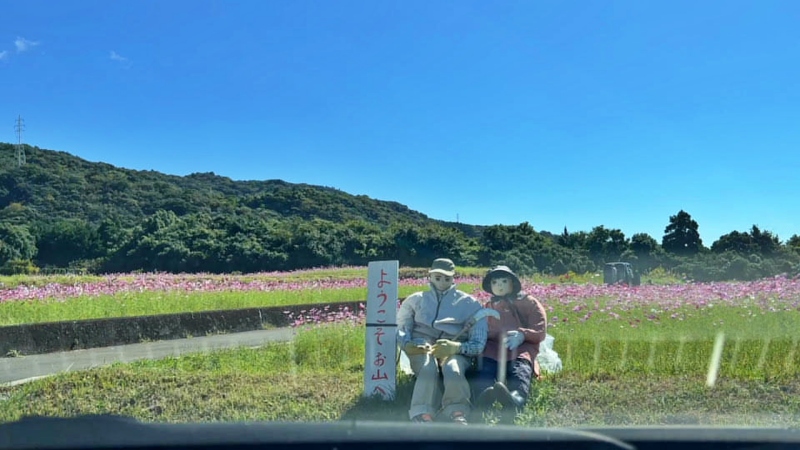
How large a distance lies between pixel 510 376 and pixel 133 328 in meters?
8.42

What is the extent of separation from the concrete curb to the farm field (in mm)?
3065

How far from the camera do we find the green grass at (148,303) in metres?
12.2

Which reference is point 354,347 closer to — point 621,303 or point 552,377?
point 552,377

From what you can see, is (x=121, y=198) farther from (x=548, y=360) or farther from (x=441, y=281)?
(x=441, y=281)

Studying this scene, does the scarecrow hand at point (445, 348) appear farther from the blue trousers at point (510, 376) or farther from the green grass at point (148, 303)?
the green grass at point (148, 303)

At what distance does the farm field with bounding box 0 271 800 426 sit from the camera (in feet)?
18.4

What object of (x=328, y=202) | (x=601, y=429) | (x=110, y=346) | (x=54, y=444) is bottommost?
(x=110, y=346)

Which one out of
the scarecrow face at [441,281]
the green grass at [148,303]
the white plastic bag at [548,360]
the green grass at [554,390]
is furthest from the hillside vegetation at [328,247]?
the scarecrow face at [441,281]

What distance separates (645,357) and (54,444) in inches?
256

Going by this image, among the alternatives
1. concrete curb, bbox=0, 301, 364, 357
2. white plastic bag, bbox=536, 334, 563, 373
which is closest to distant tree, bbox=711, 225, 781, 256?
concrete curb, bbox=0, 301, 364, 357

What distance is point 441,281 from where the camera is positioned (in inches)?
241

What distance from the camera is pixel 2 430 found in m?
2.94

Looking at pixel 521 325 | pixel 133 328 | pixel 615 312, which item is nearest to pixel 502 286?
pixel 521 325

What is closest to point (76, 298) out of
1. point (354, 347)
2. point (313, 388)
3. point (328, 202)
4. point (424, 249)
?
point (354, 347)
